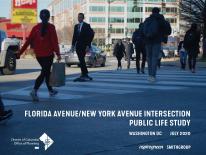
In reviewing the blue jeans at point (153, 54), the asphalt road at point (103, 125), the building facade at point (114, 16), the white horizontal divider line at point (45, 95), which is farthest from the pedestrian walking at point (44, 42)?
the building facade at point (114, 16)

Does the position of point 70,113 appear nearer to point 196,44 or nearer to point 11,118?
point 11,118

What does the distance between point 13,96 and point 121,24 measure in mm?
134833

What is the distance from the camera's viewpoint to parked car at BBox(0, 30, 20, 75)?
21.2m

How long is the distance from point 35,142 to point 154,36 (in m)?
8.55

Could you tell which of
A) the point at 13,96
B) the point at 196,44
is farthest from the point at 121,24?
the point at 13,96

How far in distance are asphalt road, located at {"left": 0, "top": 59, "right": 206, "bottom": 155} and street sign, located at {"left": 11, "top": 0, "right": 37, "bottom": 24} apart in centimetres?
5273

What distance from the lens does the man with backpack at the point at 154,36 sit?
14.5m

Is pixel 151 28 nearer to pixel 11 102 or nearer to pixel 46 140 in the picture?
pixel 11 102

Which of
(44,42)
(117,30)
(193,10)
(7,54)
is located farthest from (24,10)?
(117,30)

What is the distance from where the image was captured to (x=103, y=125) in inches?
303

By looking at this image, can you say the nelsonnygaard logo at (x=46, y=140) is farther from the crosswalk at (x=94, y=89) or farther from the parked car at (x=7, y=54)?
the parked car at (x=7, y=54)

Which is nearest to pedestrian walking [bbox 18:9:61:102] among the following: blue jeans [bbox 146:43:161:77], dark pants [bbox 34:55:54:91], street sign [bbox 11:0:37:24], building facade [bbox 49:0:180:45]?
dark pants [bbox 34:55:54:91]

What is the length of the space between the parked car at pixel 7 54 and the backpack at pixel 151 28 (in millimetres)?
7661

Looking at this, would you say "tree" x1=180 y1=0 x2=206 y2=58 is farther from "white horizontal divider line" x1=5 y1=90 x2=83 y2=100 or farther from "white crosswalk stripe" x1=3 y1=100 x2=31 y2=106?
"white crosswalk stripe" x1=3 y1=100 x2=31 y2=106
